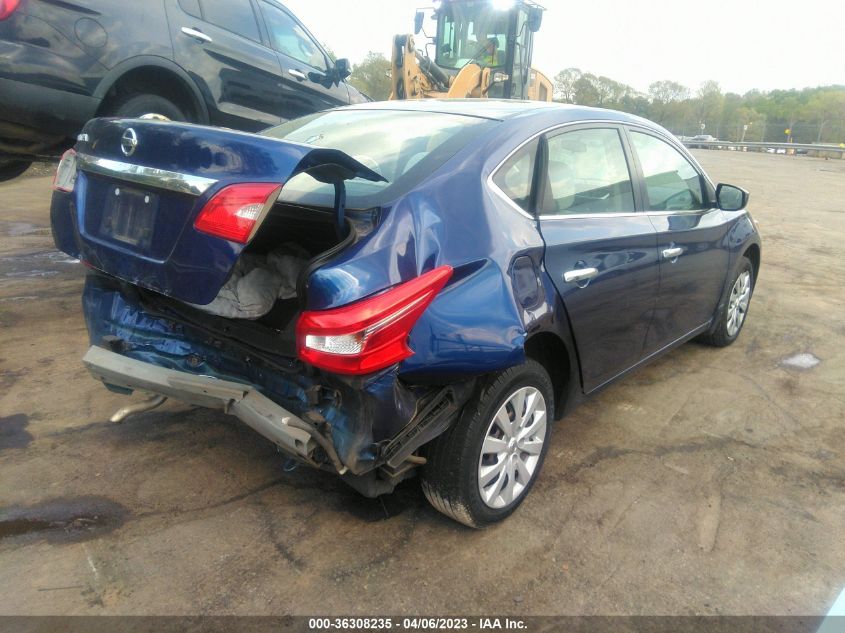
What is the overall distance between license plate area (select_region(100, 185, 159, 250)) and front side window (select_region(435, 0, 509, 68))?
9.80m

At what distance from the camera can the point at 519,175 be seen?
2785 millimetres


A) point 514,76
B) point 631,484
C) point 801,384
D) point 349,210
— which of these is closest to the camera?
point 349,210

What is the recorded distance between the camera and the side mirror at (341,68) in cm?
679

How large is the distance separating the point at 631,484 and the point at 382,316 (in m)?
1.75

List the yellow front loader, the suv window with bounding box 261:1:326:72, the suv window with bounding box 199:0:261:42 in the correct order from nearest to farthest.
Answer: the suv window with bounding box 199:0:261:42
the suv window with bounding box 261:1:326:72
the yellow front loader

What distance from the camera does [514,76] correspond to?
11336 mm

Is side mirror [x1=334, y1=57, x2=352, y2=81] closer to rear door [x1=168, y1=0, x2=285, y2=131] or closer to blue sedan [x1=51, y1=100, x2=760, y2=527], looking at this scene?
rear door [x1=168, y1=0, x2=285, y2=131]

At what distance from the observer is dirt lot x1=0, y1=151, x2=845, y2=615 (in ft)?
7.76

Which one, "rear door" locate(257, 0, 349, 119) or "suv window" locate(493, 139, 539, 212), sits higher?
"rear door" locate(257, 0, 349, 119)

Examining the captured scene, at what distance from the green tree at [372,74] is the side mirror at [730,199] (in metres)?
35.7

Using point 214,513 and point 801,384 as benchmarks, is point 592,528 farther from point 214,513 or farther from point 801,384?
point 801,384

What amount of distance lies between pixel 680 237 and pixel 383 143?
1870 millimetres

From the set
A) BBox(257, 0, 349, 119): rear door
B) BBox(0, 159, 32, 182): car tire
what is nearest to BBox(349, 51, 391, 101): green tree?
BBox(257, 0, 349, 119): rear door

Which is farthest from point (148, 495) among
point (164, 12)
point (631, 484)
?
point (164, 12)
